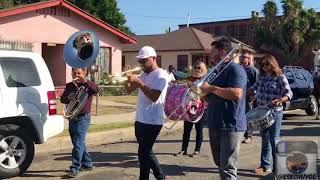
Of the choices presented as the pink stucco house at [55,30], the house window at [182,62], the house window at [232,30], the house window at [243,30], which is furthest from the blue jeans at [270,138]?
the house window at [232,30]

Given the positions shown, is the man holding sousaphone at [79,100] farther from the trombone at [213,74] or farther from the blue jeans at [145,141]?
the trombone at [213,74]

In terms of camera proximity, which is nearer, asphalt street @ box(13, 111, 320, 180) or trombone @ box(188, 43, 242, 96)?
trombone @ box(188, 43, 242, 96)

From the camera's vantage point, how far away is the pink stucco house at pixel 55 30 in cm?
2148

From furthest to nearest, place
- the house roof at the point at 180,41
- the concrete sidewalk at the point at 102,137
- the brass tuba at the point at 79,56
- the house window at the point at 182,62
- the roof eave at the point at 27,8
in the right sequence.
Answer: the house window at the point at 182,62 → the house roof at the point at 180,41 → the roof eave at the point at 27,8 → the concrete sidewalk at the point at 102,137 → the brass tuba at the point at 79,56

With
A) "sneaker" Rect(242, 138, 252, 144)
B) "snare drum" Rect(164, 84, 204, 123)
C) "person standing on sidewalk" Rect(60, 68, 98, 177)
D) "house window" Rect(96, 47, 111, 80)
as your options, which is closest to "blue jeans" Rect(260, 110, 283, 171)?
"snare drum" Rect(164, 84, 204, 123)

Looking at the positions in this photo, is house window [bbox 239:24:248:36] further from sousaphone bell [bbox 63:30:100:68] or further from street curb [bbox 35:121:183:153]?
sousaphone bell [bbox 63:30:100:68]

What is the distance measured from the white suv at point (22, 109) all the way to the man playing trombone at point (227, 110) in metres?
3.44

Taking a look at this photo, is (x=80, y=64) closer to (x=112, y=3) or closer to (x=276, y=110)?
(x=276, y=110)

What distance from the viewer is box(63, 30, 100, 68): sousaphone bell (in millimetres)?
8484

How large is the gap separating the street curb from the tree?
3137 cm

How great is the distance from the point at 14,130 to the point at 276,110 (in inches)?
153

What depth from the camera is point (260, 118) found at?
7.43 metres

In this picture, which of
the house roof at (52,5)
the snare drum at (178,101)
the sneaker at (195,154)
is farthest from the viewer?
the house roof at (52,5)

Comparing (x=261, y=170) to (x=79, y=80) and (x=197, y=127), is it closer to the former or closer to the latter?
(x=197, y=127)
